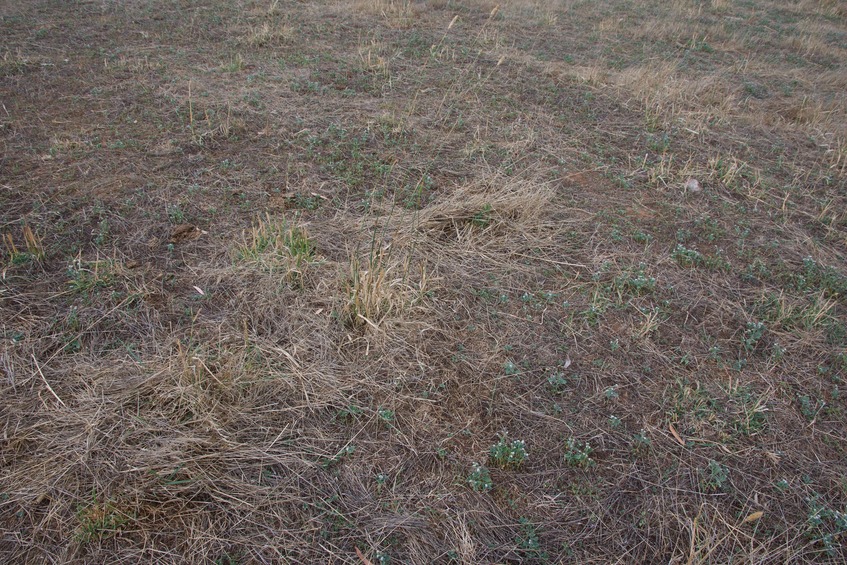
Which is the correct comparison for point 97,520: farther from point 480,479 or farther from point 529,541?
point 529,541

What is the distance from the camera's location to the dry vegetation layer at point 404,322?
1945 mm

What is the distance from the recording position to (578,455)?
216 cm

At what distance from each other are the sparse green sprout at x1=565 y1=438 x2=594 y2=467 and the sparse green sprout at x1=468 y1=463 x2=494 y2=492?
1.11ft

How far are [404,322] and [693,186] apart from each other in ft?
9.06

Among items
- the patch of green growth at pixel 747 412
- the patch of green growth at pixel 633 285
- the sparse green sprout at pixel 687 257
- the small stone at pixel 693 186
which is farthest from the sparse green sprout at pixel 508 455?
the small stone at pixel 693 186

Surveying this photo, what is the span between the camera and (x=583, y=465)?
7.13 ft

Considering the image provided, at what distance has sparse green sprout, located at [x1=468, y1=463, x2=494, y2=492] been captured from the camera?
6.69ft

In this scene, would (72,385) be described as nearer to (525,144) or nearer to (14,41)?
(525,144)

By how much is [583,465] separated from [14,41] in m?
6.61

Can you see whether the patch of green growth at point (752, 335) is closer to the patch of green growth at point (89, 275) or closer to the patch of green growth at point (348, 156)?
the patch of green growth at point (348, 156)

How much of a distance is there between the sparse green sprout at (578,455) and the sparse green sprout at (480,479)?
0.34 m

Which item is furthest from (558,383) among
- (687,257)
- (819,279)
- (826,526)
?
(819,279)

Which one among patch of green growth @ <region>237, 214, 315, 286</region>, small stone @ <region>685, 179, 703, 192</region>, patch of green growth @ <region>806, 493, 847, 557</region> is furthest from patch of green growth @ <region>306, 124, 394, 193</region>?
patch of green growth @ <region>806, 493, 847, 557</region>

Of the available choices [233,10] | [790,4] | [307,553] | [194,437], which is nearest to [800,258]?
[307,553]
